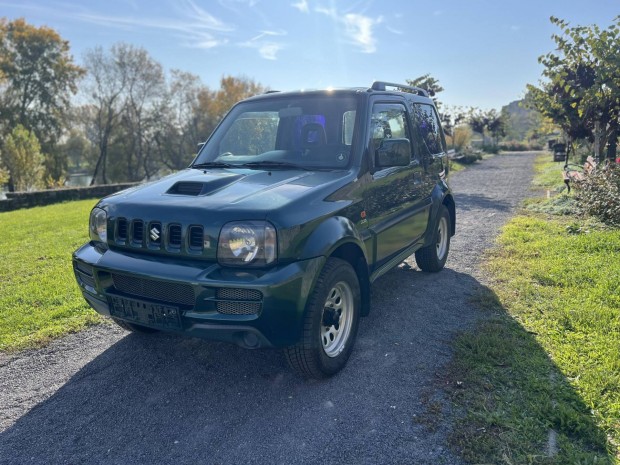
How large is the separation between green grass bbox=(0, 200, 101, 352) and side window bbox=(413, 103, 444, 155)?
13.3ft

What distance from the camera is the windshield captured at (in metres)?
3.60

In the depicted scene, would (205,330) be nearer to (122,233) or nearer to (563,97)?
(122,233)

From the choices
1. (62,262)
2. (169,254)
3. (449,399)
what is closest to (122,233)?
(169,254)

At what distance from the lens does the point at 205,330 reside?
102 inches

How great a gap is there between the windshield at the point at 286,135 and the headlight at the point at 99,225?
109 centimetres

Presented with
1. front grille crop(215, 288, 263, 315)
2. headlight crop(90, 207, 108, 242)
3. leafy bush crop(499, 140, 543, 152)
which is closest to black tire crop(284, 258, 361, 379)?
front grille crop(215, 288, 263, 315)

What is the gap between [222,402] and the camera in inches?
115

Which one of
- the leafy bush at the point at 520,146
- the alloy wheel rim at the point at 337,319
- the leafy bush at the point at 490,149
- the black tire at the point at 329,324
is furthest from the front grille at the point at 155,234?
the leafy bush at the point at 520,146

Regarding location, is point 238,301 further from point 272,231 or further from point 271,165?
point 271,165

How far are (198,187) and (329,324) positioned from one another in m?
1.37

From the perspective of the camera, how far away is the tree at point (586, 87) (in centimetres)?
861

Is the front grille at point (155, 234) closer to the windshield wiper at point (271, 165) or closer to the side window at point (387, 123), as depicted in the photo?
the windshield wiper at point (271, 165)

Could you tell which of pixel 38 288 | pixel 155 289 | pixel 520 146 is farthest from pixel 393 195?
pixel 520 146

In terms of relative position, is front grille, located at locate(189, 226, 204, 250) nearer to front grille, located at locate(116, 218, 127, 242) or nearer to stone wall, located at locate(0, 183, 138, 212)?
front grille, located at locate(116, 218, 127, 242)
